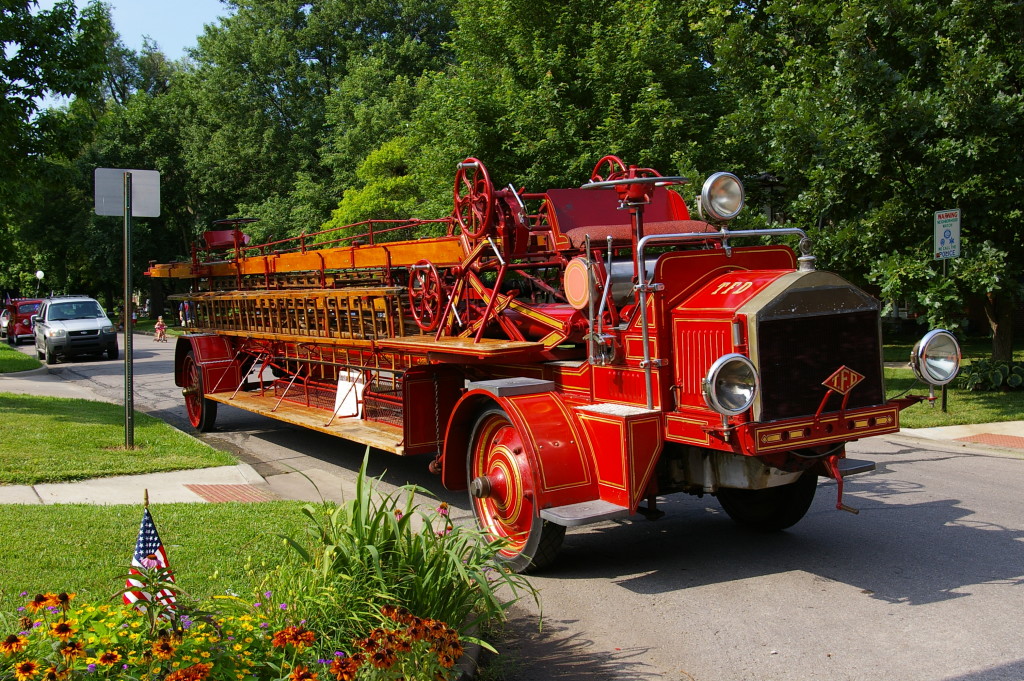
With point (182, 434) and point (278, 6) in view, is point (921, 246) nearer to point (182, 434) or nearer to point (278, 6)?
point (182, 434)

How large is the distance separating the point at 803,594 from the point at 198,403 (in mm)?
9656

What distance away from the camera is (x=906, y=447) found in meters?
10.9

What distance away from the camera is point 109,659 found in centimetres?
329

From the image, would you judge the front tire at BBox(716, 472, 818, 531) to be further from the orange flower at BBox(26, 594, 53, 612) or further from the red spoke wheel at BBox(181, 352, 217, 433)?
the red spoke wheel at BBox(181, 352, 217, 433)

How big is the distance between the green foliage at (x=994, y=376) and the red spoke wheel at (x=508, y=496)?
11.2 meters

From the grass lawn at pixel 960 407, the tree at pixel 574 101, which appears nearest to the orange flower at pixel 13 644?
the grass lawn at pixel 960 407

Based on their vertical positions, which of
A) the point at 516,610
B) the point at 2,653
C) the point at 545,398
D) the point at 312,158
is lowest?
the point at 516,610

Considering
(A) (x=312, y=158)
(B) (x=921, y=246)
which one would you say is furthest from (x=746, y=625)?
(A) (x=312, y=158)

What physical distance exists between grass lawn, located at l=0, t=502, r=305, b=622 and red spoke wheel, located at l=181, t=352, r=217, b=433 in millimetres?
5239

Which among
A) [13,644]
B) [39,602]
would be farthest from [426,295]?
[13,644]

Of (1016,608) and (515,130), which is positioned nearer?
(1016,608)

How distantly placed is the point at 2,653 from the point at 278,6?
43.9 m

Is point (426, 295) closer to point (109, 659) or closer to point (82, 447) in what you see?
point (82, 447)

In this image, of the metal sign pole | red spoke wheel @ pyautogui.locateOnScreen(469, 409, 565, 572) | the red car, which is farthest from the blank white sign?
the red car
